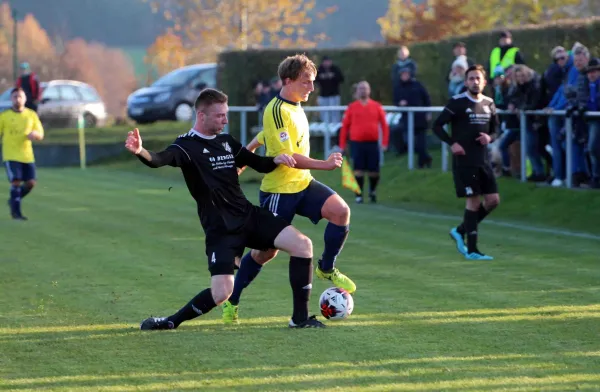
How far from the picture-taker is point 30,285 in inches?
468

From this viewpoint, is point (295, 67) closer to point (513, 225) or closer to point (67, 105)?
point (513, 225)

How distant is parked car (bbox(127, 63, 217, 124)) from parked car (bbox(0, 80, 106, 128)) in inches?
130

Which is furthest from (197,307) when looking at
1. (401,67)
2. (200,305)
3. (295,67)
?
(401,67)

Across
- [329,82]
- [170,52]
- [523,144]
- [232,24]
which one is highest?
[232,24]

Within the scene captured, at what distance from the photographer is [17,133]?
61.3 ft

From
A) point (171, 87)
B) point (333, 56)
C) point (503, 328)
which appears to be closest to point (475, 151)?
point (503, 328)

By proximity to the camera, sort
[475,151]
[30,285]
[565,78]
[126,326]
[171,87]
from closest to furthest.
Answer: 1. [126,326]
2. [30,285]
3. [475,151]
4. [565,78]
5. [171,87]

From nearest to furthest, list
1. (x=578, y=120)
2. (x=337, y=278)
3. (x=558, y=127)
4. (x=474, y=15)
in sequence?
1. (x=337, y=278)
2. (x=578, y=120)
3. (x=558, y=127)
4. (x=474, y=15)

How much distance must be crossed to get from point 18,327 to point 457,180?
5563 mm

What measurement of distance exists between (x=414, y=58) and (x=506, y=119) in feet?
28.9

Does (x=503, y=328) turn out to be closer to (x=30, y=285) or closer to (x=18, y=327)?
(x=18, y=327)

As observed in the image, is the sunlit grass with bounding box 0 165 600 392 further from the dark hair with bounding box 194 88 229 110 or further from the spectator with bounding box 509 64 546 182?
the spectator with bounding box 509 64 546 182

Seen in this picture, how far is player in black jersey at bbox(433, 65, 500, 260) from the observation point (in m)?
13.4

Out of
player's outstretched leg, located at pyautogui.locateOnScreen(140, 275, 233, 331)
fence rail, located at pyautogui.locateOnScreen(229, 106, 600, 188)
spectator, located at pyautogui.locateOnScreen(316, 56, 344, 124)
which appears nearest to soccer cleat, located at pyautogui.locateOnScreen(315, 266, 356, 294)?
player's outstretched leg, located at pyautogui.locateOnScreen(140, 275, 233, 331)
